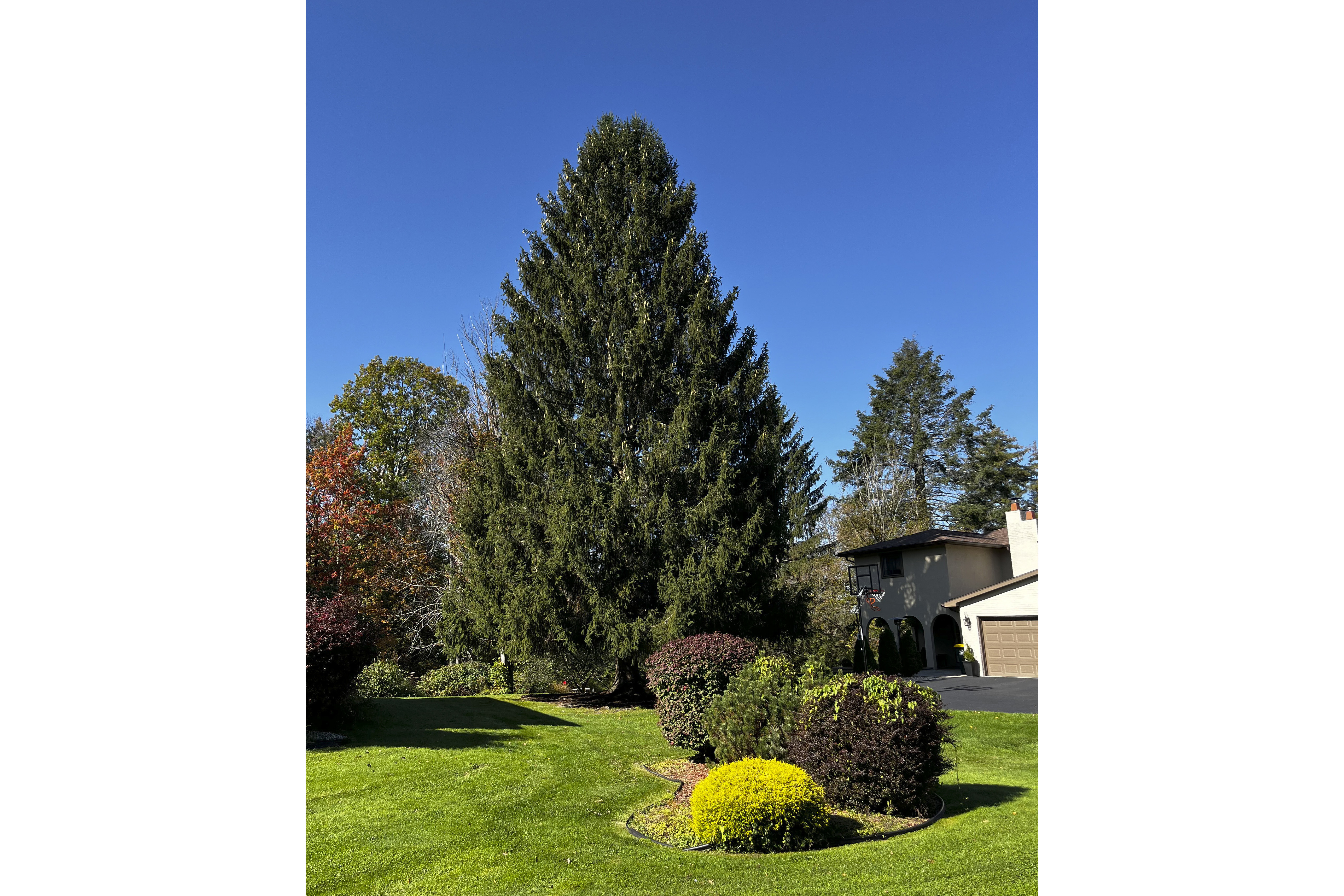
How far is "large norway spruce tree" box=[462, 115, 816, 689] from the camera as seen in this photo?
469 inches

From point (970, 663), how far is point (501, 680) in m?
11.5

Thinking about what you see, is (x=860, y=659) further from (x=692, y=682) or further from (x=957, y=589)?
(x=692, y=682)

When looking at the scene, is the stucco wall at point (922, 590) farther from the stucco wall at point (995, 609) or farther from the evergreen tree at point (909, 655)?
the stucco wall at point (995, 609)

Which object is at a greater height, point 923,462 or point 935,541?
point 923,462

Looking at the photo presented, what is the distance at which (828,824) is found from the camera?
199 inches

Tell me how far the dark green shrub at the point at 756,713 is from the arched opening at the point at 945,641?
1495cm

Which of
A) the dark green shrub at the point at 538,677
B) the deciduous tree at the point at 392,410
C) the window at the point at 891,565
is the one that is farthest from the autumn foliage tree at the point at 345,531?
the window at the point at 891,565

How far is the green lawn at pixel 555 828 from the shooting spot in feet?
13.4

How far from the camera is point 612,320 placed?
12.8 metres

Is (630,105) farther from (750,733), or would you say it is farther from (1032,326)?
(1032,326)

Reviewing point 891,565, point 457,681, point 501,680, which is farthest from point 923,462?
point 457,681

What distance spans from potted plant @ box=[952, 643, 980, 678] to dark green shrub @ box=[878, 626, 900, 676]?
62.4 inches
